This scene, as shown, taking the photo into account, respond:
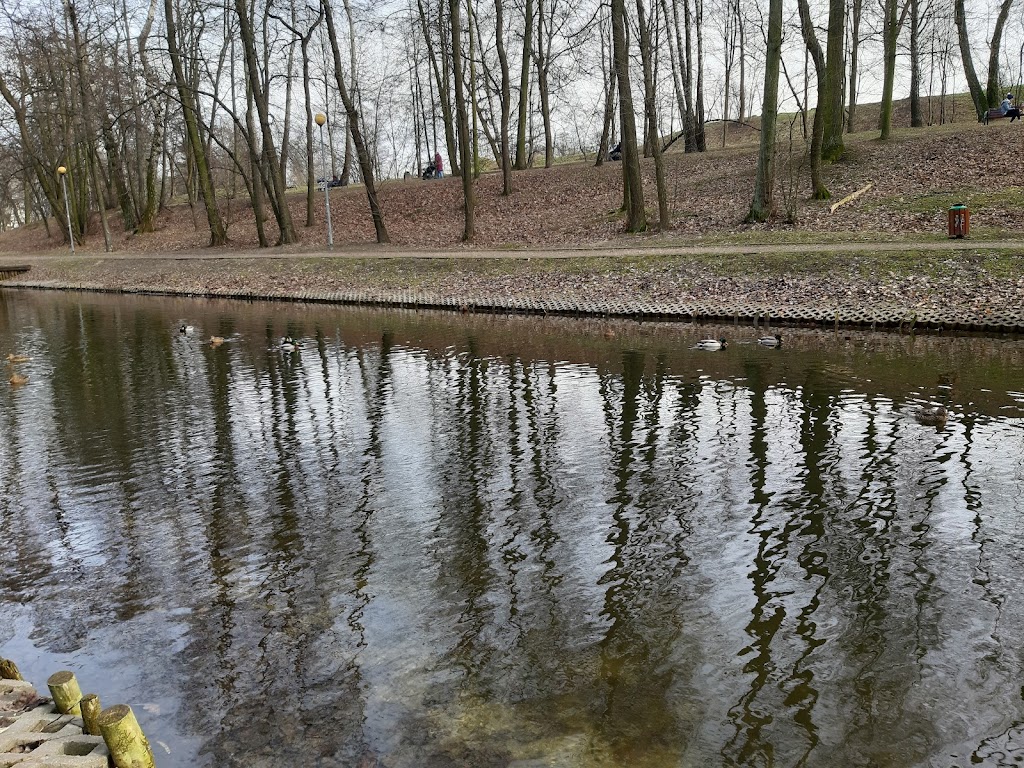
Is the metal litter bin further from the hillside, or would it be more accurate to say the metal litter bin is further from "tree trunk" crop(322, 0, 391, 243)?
"tree trunk" crop(322, 0, 391, 243)

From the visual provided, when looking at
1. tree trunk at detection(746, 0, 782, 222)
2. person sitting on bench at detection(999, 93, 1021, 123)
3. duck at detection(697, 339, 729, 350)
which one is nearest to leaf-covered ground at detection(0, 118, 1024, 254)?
tree trunk at detection(746, 0, 782, 222)

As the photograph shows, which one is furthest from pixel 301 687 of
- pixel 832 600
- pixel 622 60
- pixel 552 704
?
pixel 622 60

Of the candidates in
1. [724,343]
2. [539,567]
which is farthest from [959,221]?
[539,567]

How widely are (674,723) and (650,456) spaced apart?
4.85 m

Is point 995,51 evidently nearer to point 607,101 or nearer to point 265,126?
point 607,101

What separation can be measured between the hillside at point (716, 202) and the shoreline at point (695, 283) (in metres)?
2.50

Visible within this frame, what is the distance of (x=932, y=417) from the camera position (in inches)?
396

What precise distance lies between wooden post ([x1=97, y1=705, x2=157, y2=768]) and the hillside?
68.1 feet

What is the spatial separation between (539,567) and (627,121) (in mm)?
20530

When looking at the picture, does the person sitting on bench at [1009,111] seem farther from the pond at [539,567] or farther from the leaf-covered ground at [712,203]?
the pond at [539,567]

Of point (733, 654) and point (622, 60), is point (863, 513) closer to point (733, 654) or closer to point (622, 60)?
point (733, 654)

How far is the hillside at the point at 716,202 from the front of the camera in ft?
76.0

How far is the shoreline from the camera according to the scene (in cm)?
1664

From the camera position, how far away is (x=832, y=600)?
5863 millimetres
